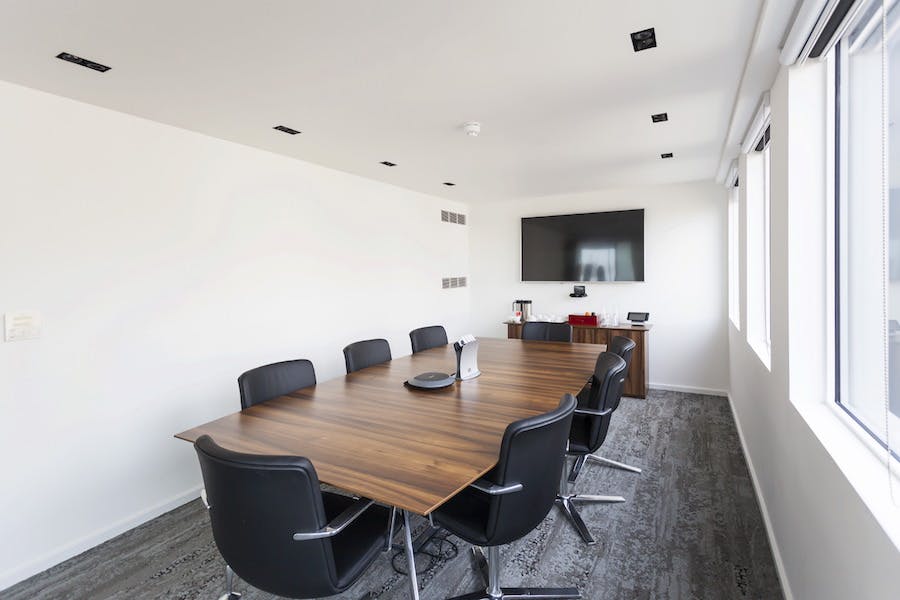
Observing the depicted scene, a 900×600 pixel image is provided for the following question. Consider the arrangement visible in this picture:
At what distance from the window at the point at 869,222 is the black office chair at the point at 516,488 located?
101 cm

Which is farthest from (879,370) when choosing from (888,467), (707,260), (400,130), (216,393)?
(707,260)

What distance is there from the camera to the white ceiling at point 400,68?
1.82 meters

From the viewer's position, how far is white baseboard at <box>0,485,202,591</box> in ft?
7.82

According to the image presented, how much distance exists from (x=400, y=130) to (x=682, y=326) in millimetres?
4249

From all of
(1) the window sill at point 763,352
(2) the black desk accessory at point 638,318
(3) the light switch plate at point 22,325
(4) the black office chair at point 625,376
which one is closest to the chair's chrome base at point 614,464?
(4) the black office chair at point 625,376

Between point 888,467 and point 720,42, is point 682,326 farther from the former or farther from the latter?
point 888,467

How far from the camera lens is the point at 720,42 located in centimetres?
208

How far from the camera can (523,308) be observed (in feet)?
21.3

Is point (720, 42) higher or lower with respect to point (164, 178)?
higher

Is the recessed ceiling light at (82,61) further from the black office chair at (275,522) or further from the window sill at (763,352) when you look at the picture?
the window sill at (763,352)

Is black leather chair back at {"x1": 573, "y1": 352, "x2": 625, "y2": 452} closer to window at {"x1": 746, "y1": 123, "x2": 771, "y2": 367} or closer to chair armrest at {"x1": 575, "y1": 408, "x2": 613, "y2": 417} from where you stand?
chair armrest at {"x1": 575, "y1": 408, "x2": 613, "y2": 417}

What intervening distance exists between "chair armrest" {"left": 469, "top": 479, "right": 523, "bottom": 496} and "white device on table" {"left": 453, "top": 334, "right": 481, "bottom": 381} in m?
1.23

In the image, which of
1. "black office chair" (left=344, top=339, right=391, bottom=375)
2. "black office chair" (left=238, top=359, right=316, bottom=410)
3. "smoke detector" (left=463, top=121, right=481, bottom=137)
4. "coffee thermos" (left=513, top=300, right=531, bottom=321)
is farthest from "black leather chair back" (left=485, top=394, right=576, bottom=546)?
"coffee thermos" (left=513, top=300, right=531, bottom=321)

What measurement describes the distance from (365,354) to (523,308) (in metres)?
3.46
